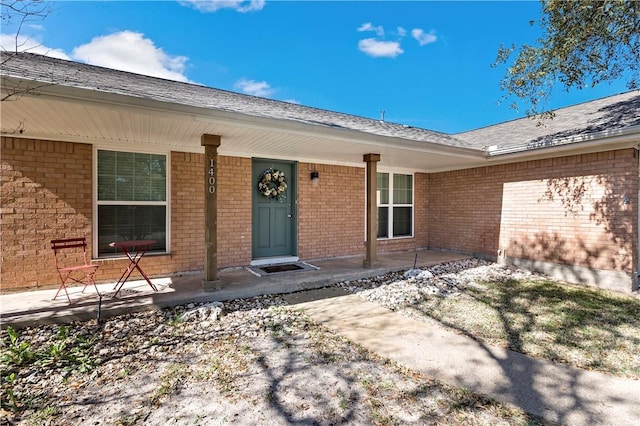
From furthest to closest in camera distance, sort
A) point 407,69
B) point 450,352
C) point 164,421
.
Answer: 1. point 407,69
2. point 450,352
3. point 164,421

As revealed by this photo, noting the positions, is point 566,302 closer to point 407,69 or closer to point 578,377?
point 578,377

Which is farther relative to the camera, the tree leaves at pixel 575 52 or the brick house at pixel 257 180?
the tree leaves at pixel 575 52

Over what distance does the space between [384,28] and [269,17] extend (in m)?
3.20

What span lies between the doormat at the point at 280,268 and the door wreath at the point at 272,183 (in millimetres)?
1539

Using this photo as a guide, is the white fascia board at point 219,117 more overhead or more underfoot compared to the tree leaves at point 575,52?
more underfoot

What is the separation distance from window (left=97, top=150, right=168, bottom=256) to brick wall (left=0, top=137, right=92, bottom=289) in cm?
22

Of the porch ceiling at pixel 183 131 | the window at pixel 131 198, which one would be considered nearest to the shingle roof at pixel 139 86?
the porch ceiling at pixel 183 131

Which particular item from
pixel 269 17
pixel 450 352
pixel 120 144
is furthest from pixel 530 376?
pixel 269 17

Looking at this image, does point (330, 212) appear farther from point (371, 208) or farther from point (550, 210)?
point (550, 210)

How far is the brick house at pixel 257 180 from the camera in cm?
411

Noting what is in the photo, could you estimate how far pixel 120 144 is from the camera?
511 cm

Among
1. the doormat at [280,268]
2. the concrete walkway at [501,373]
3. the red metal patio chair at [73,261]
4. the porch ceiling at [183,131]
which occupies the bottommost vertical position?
the concrete walkway at [501,373]

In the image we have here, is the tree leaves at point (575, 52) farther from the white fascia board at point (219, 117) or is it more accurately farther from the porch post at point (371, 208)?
the porch post at point (371, 208)

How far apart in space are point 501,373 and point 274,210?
5095mm
